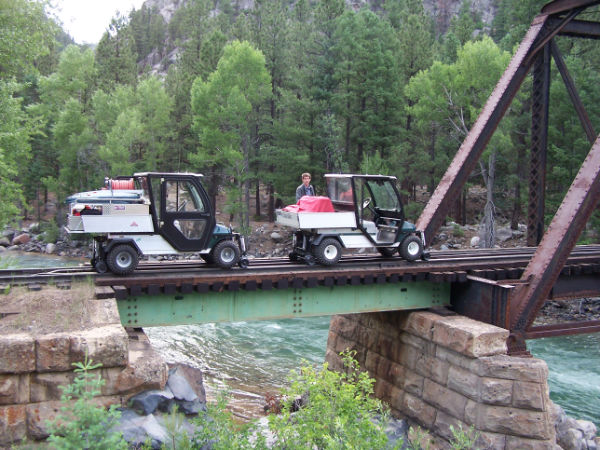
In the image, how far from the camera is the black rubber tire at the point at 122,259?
9.48 meters

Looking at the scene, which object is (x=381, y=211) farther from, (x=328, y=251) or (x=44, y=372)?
(x=44, y=372)

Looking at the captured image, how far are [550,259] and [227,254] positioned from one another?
658 cm

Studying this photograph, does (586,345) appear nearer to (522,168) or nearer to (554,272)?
(554,272)

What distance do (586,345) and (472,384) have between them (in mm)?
11796

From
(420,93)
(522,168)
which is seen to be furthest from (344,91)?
(522,168)

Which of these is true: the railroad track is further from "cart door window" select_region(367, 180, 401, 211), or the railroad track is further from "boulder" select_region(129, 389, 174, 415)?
"boulder" select_region(129, 389, 174, 415)

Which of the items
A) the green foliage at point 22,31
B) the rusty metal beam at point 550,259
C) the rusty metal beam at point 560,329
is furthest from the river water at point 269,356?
the green foliage at point 22,31

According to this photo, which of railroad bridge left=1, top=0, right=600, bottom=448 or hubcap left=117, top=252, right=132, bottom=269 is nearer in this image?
hubcap left=117, top=252, right=132, bottom=269

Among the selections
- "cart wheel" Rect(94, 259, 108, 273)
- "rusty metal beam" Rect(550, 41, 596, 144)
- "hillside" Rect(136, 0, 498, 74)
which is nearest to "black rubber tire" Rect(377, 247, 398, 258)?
"cart wheel" Rect(94, 259, 108, 273)

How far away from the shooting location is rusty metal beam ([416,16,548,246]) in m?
14.0

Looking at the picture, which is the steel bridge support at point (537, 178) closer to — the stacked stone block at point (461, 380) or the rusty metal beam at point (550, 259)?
the rusty metal beam at point (550, 259)

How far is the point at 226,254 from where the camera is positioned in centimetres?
1066

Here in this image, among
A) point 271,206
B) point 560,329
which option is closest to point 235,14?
point 271,206

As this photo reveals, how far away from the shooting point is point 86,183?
148 ft
